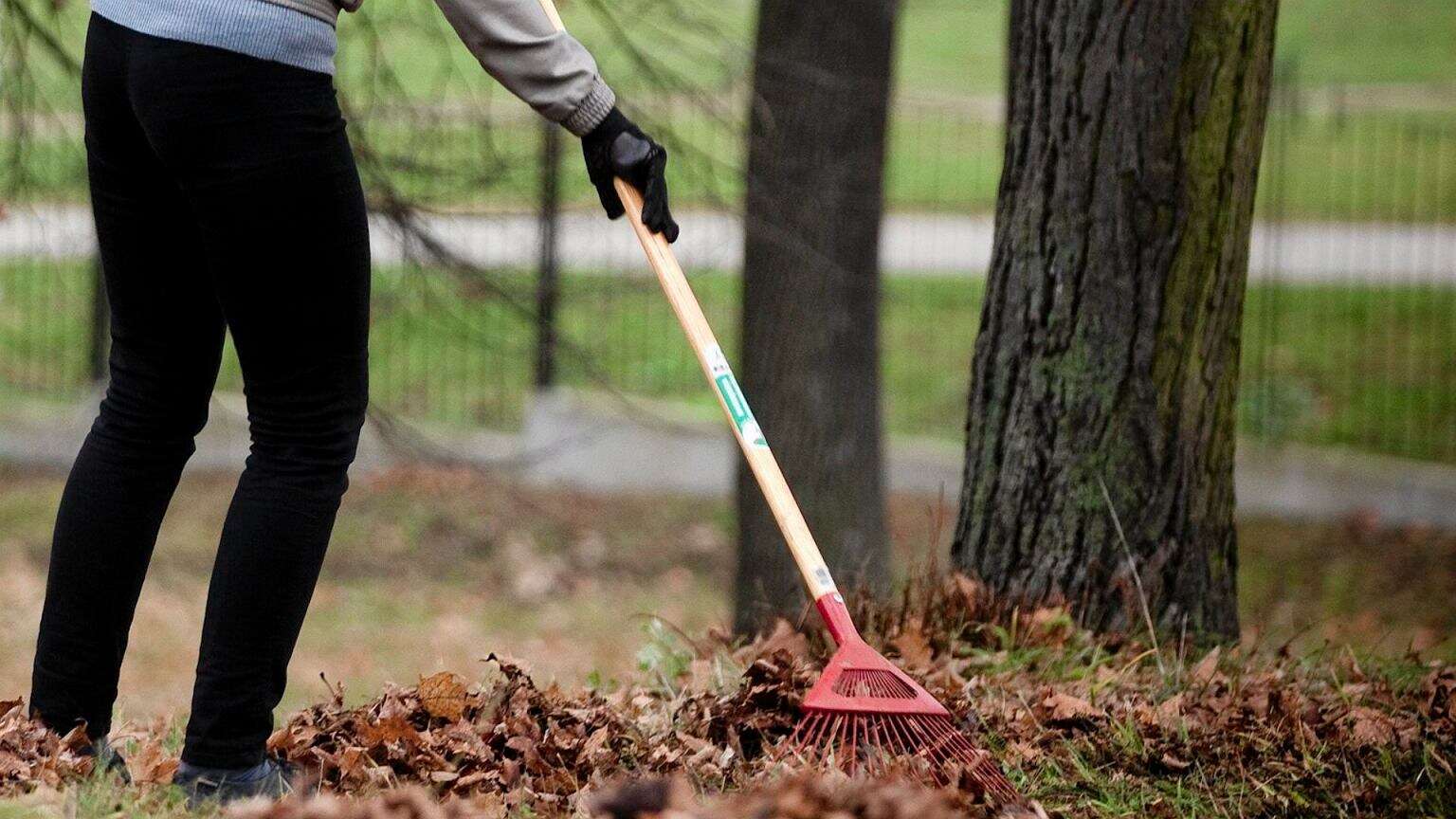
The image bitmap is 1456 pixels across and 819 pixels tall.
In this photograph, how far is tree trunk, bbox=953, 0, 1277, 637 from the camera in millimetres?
3350

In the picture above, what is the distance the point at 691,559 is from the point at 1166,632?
5.25 meters

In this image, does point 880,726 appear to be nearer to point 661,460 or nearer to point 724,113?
point 724,113

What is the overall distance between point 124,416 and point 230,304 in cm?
33

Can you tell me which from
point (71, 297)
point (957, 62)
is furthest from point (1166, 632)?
point (957, 62)

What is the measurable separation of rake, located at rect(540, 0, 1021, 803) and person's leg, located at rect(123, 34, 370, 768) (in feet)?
1.75

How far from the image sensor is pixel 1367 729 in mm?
2859

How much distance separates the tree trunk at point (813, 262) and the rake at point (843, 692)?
3.52 metres

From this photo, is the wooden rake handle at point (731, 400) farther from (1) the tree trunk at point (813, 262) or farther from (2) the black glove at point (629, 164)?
(1) the tree trunk at point (813, 262)

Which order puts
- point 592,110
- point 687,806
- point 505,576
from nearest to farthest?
1. point 687,806
2. point 592,110
3. point 505,576

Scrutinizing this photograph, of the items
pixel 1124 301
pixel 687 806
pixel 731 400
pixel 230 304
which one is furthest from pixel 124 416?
pixel 1124 301

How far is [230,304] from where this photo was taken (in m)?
2.32

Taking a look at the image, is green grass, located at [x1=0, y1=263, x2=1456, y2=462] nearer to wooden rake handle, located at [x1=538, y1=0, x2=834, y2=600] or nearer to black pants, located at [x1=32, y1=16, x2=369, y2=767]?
wooden rake handle, located at [x1=538, y1=0, x2=834, y2=600]

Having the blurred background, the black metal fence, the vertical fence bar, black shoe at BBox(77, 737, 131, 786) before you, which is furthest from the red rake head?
the black metal fence

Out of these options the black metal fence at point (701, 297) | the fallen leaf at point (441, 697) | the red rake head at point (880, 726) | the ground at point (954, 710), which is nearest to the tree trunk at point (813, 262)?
the black metal fence at point (701, 297)
